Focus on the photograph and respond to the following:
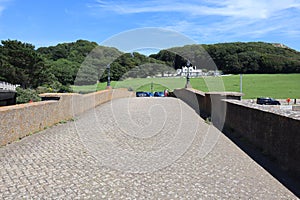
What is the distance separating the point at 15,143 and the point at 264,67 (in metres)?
100

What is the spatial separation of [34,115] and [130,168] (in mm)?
4431

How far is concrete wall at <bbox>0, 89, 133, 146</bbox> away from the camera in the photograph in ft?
23.8

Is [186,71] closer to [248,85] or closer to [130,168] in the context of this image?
[130,168]

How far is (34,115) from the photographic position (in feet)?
29.2

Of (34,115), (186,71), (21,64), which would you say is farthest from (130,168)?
(21,64)

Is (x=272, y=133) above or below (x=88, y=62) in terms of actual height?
below

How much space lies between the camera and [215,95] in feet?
42.7

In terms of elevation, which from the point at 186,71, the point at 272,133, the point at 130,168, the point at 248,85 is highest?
the point at 186,71

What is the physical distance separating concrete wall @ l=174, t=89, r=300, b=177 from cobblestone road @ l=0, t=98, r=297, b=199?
45 centimetres

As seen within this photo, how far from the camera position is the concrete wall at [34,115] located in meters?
7.25

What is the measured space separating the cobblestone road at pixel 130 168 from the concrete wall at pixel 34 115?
27cm

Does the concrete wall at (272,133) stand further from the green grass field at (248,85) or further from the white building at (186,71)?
the green grass field at (248,85)

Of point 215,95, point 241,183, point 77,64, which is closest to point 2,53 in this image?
point 77,64

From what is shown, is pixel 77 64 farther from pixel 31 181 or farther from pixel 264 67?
pixel 264 67
